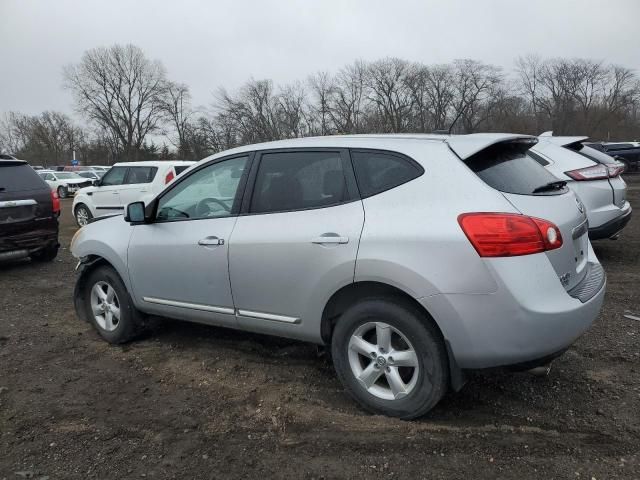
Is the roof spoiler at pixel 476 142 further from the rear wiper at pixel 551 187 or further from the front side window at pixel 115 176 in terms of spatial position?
the front side window at pixel 115 176

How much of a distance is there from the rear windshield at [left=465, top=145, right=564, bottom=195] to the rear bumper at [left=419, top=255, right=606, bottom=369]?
19.2 inches

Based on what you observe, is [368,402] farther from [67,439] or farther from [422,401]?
[67,439]

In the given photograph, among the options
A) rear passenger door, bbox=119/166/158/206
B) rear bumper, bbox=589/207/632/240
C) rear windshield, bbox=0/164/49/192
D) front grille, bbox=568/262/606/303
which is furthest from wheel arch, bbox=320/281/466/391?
rear passenger door, bbox=119/166/158/206

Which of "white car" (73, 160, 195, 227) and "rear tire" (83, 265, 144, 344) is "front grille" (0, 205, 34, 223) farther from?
"white car" (73, 160, 195, 227)

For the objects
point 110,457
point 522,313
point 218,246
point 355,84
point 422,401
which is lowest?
point 110,457

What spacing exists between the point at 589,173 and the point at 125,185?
387 inches

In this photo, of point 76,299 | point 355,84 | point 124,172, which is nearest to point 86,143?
point 355,84

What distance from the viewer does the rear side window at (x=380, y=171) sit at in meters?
3.04

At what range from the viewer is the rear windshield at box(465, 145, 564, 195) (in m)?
2.95

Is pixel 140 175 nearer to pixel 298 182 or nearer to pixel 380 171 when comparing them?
pixel 298 182

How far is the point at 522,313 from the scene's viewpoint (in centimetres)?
263

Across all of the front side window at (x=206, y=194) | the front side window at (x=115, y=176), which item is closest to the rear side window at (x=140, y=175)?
the front side window at (x=115, y=176)

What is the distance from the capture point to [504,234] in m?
2.66

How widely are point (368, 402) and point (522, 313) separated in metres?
1.06
